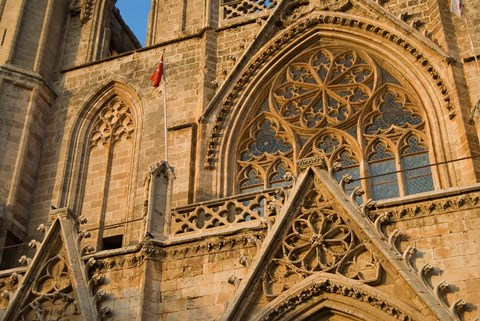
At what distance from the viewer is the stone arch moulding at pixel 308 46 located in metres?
14.0

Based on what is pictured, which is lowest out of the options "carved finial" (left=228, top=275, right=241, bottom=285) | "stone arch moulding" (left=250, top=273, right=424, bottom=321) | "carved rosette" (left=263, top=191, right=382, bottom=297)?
"stone arch moulding" (left=250, top=273, right=424, bottom=321)

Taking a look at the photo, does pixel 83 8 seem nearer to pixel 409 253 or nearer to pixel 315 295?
Answer: pixel 315 295

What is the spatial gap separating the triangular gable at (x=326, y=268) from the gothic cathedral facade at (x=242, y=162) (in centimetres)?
2

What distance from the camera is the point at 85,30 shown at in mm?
18422

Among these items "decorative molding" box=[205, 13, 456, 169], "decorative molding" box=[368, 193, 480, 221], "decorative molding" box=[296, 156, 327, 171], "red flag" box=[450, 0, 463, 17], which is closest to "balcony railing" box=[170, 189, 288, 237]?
"decorative molding" box=[296, 156, 327, 171]

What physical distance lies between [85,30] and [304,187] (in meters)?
9.31

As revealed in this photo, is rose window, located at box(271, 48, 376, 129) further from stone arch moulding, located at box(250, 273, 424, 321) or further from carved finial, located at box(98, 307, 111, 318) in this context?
carved finial, located at box(98, 307, 111, 318)

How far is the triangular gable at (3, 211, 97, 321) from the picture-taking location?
11.0 metres

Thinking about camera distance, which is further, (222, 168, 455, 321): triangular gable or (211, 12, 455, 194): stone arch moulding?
(211, 12, 455, 194): stone arch moulding

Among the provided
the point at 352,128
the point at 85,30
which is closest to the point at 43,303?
the point at 352,128

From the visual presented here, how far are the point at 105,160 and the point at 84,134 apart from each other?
91 cm

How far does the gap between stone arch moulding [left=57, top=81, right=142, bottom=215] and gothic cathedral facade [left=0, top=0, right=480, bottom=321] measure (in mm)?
34

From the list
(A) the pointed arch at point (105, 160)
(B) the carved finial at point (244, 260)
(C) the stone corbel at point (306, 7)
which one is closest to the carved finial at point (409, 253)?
(B) the carved finial at point (244, 260)

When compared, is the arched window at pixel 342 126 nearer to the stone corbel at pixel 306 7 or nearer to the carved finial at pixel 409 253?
the stone corbel at pixel 306 7
